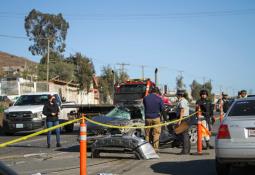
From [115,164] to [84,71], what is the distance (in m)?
61.0

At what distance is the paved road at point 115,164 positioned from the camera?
9875 mm

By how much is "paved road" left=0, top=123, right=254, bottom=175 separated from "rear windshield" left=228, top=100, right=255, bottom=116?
129 centimetres

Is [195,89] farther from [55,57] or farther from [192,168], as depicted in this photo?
[192,168]

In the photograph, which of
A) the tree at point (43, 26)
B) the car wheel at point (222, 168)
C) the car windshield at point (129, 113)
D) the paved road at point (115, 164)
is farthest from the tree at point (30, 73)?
the car wheel at point (222, 168)

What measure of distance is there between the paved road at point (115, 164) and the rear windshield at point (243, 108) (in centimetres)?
129

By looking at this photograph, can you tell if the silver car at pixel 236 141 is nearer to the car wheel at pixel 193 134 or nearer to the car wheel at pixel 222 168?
the car wheel at pixel 222 168

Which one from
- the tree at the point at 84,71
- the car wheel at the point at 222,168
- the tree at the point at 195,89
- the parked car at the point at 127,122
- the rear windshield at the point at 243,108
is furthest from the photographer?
the tree at the point at 195,89

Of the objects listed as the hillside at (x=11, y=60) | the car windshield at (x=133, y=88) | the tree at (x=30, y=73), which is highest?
the hillside at (x=11, y=60)

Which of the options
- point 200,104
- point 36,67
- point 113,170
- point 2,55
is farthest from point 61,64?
point 113,170

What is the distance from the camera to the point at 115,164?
36.2 feet

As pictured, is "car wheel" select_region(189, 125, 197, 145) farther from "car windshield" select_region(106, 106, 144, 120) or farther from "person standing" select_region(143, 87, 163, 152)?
"person standing" select_region(143, 87, 163, 152)

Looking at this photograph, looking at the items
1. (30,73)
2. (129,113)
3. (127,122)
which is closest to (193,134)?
(129,113)

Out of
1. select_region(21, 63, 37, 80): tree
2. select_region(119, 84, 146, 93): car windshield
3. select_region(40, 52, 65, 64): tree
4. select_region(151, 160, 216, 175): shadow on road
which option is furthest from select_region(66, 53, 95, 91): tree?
select_region(151, 160, 216, 175): shadow on road

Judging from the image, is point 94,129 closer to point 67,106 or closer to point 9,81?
point 67,106
